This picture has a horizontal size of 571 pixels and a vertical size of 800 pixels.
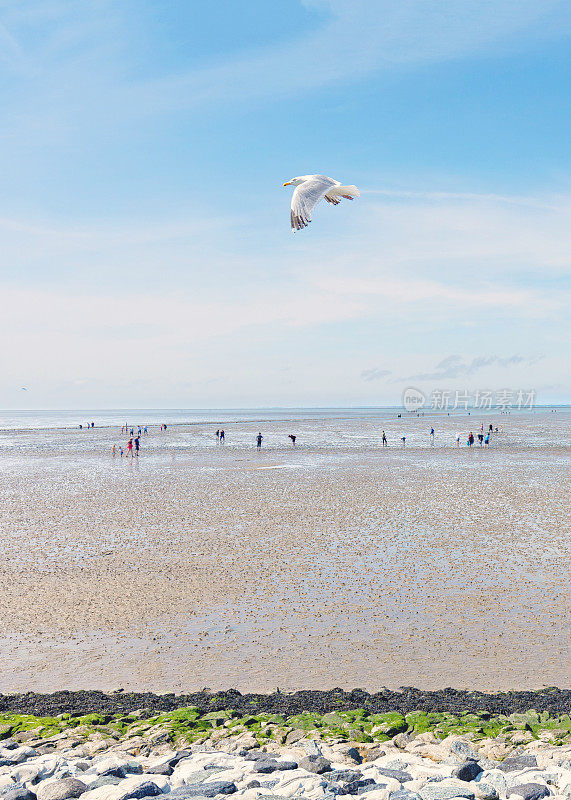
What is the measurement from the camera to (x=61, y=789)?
573 centimetres

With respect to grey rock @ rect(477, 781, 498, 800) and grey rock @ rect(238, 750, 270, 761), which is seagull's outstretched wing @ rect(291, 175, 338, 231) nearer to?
grey rock @ rect(238, 750, 270, 761)

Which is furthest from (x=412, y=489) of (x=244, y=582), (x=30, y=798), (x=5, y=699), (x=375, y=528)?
(x=30, y=798)

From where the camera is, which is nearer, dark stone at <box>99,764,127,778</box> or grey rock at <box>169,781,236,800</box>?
grey rock at <box>169,781,236,800</box>

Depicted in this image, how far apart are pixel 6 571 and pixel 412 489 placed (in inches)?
786

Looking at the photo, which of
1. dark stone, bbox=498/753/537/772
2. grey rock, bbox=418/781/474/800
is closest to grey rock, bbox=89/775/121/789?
grey rock, bbox=418/781/474/800

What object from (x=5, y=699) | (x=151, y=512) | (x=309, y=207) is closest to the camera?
(x=5, y=699)

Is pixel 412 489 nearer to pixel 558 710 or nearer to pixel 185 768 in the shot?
pixel 558 710

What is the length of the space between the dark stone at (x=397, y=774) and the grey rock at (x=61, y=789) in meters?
3.01

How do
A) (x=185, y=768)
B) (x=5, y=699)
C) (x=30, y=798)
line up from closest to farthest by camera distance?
(x=30, y=798) < (x=185, y=768) < (x=5, y=699)

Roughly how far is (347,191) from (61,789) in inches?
400

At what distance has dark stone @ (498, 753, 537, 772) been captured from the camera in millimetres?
6129

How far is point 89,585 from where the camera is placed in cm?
1470

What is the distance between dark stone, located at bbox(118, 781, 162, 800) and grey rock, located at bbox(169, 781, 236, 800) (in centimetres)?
18

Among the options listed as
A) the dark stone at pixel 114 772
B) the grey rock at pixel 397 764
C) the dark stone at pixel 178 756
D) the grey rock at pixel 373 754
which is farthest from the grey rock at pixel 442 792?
the dark stone at pixel 114 772
